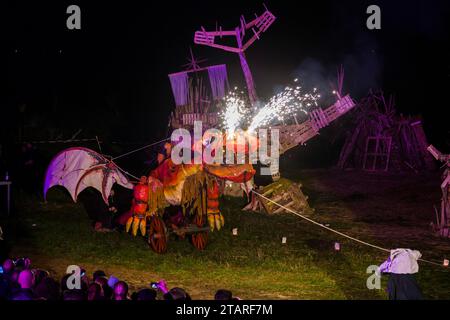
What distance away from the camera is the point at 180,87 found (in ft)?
67.4

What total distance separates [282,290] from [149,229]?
359cm

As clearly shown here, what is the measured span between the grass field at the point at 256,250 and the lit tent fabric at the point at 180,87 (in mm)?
4714

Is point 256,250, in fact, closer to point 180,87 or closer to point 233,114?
point 233,114

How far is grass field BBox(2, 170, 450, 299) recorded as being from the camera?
334 inches

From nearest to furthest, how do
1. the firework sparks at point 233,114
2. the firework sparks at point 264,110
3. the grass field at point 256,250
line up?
1. the grass field at point 256,250
2. the firework sparks at point 264,110
3. the firework sparks at point 233,114

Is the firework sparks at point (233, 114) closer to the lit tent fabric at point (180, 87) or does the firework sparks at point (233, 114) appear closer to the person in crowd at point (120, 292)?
the lit tent fabric at point (180, 87)

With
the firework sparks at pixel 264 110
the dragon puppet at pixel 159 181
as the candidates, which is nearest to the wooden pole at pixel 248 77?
the firework sparks at pixel 264 110

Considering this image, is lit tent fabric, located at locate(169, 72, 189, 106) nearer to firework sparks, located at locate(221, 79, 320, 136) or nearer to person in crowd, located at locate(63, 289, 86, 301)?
firework sparks, located at locate(221, 79, 320, 136)

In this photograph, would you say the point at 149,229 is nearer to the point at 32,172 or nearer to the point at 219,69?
the point at 32,172

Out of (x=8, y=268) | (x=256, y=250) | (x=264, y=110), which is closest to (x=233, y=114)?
(x=264, y=110)

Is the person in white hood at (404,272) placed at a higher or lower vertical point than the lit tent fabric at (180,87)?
lower
